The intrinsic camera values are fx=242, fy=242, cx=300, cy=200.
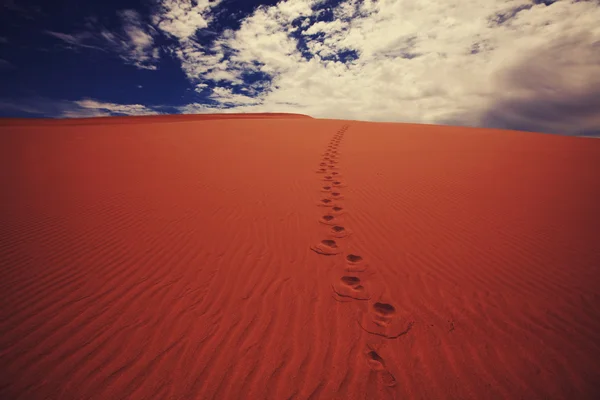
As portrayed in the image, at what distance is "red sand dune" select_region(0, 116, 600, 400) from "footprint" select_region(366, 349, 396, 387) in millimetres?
12

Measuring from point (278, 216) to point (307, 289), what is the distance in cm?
238

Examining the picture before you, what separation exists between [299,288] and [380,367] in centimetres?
138

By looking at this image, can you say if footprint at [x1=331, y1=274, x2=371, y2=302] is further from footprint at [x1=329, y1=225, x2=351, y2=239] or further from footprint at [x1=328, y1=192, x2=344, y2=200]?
footprint at [x1=328, y1=192, x2=344, y2=200]

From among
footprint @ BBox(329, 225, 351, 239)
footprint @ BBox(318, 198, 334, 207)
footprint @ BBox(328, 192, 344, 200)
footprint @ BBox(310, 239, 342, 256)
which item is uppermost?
footprint @ BBox(328, 192, 344, 200)

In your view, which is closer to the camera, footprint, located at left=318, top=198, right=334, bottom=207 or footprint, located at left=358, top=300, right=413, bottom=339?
footprint, located at left=358, top=300, right=413, bottom=339

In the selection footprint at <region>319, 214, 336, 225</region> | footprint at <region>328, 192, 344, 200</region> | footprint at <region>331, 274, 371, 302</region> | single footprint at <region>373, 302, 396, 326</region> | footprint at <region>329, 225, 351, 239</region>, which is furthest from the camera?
footprint at <region>328, 192, 344, 200</region>

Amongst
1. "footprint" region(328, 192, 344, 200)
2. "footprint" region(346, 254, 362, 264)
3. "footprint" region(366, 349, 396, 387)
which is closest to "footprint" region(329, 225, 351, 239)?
"footprint" region(346, 254, 362, 264)

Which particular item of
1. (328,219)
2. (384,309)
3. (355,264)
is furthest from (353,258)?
(328,219)

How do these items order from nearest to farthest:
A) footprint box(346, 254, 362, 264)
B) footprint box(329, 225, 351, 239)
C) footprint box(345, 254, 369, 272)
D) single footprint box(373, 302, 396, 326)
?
1. single footprint box(373, 302, 396, 326)
2. footprint box(345, 254, 369, 272)
3. footprint box(346, 254, 362, 264)
4. footprint box(329, 225, 351, 239)

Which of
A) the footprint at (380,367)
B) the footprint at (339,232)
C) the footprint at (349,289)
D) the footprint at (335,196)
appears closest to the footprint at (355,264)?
the footprint at (349,289)

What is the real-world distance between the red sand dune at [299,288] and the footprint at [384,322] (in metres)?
0.02

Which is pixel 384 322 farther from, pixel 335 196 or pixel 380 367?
pixel 335 196

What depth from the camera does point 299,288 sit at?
3473mm

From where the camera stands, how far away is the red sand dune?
7.67 ft
